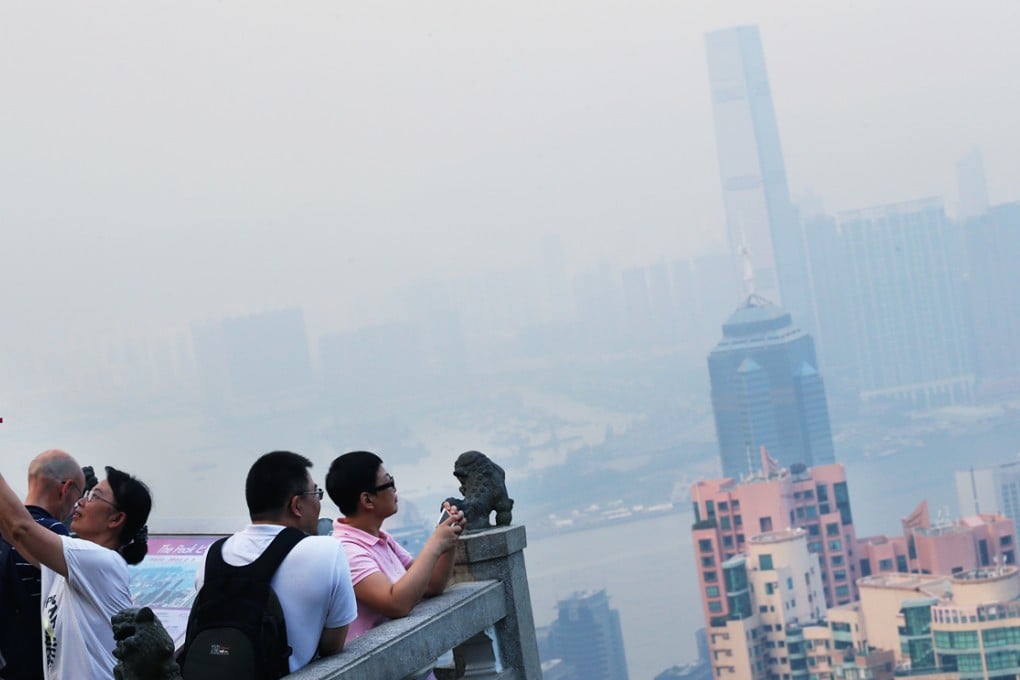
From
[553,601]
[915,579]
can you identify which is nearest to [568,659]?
[553,601]

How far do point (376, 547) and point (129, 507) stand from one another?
48 centimetres

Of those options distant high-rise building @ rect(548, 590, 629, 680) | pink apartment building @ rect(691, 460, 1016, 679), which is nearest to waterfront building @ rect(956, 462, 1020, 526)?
pink apartment building @ rect(691, 460, 1016, 679)

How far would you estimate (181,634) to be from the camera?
2918mm

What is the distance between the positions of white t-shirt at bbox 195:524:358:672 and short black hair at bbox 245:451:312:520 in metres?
0.05

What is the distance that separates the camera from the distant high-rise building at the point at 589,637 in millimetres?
55688

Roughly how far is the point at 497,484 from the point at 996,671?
47131 millimetres

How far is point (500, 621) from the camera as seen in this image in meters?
2.80

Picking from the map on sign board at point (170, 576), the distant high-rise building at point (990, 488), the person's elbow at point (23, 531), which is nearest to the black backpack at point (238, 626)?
the person's elbow at point (23, 531)

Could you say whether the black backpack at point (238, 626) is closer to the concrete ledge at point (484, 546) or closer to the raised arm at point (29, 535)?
the raised arm at point (29, 535)

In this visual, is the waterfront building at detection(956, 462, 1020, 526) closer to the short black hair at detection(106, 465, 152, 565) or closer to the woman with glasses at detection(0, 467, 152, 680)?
the short black hair at detection(106, 465, 152, 565)

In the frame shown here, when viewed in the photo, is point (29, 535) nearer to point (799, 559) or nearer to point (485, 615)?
point (485, 615)

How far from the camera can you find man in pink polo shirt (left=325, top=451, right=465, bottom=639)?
2328 mm

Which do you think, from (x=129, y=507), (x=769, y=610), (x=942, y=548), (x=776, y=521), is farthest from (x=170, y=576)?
(x=942, y=548)

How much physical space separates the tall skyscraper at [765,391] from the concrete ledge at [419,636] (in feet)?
221
